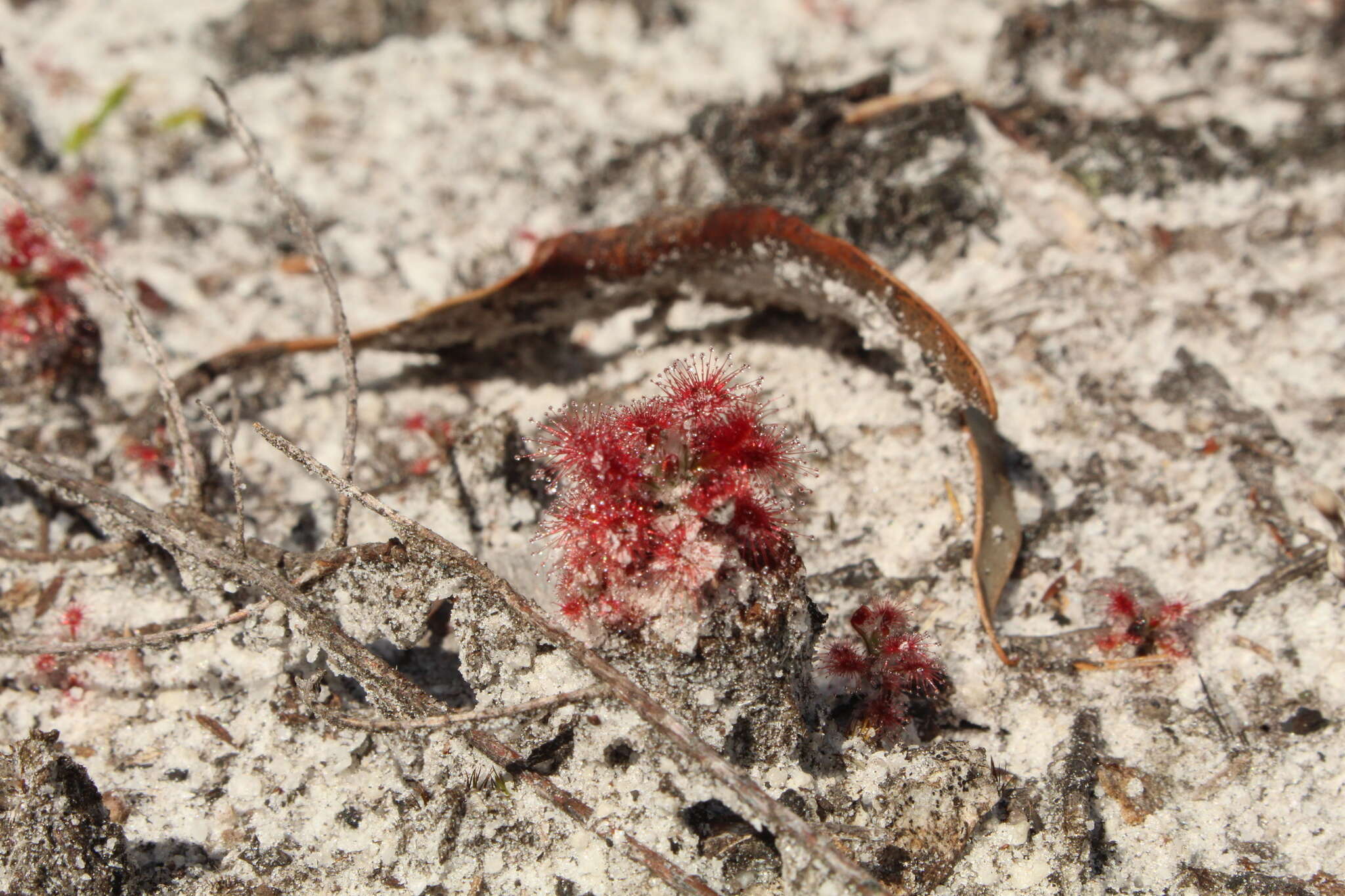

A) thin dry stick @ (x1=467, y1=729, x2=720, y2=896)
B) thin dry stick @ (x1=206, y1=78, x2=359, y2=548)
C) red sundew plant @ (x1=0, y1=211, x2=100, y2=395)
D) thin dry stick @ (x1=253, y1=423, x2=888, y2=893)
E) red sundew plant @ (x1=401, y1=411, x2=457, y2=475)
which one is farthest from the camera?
red sundew plant @ (x1=0, y1=211, x2=100, y2=395)

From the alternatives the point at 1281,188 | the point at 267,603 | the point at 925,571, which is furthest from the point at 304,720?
the point at 1281,188

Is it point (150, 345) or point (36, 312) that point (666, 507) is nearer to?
point (150, 345)

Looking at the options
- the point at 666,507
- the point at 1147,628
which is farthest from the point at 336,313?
the point at 1147,628

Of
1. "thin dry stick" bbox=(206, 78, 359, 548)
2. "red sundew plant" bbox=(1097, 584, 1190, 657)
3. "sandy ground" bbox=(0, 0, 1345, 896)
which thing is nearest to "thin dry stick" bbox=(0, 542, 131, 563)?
"sandy ground" bbox=(0, 0, 1345, 896)

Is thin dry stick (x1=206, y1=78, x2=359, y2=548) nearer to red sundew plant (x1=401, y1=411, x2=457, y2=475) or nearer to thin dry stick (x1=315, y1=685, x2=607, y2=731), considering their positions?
red sundew plant (x1=401, y1=411, x2=457, y2=475)

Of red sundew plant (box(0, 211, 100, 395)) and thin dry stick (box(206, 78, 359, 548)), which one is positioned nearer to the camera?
thin dry stick (box(206, 78, 359, 548))
